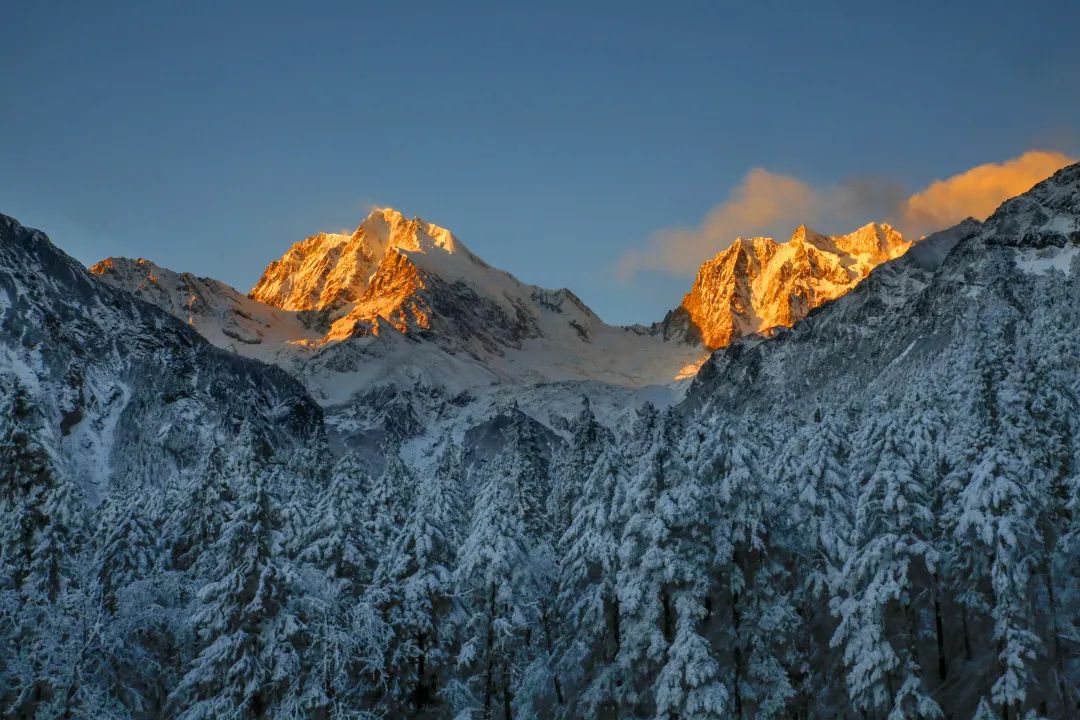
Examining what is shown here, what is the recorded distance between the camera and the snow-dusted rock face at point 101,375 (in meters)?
142

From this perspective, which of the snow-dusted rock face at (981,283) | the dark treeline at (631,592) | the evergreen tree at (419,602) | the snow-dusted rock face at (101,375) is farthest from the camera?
the snow-dusted rock face at (981,283)

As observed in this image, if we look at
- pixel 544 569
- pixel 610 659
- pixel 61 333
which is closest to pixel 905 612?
pixel 610 659

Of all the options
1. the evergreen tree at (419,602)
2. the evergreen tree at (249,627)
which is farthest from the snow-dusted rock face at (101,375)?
the evergreen tree at (249,627)

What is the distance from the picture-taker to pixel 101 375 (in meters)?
159

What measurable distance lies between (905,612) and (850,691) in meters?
3.09

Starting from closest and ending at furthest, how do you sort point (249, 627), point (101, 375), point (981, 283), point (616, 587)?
point (249, 627), point (616, 587), point (101, 375), point (981, 283)

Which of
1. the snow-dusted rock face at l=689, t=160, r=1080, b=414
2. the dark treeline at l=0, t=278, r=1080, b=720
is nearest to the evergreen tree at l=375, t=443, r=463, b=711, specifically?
the dark treeline at l=0, t=278, r=1080, b=720

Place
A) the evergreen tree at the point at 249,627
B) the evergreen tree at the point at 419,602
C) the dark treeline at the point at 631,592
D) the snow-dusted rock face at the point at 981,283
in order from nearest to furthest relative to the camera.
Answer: the evergreen tree at the point at 249,627 → the dark treeline at the point at 631,592 → the evergreen tree at the point at 419,602 → the snow-dusted rock face at the point at 981,283

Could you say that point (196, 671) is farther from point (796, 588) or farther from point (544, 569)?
point (796, 588)

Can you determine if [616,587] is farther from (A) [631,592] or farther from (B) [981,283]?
(B) [981,283]

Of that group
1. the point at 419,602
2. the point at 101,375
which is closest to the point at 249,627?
the point at 419,602

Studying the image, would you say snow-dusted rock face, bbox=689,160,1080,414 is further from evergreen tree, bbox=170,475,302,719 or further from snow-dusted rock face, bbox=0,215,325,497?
evergreen tree, bbox=170,475,302,719

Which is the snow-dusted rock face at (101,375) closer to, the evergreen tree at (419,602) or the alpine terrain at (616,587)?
the alpine terrain at (616,587)

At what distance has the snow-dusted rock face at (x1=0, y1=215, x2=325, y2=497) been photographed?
466 feet
